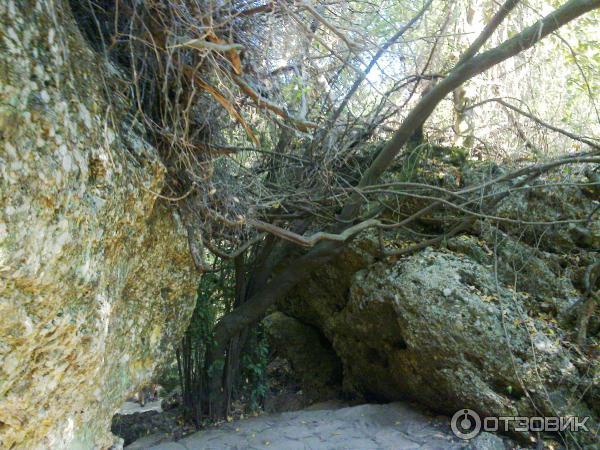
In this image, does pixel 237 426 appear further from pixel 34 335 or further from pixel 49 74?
pixel 49 74

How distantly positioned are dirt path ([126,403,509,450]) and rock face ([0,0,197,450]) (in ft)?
4.82

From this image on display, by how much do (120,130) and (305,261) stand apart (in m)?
2.60

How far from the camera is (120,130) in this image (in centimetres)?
310

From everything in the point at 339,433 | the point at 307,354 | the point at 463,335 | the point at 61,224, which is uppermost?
the point at 61,224

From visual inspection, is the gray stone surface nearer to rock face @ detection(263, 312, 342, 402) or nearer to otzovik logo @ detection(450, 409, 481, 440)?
otzovik logo @ detection(450, 409, 481, 440)

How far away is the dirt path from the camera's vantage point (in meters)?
4.29

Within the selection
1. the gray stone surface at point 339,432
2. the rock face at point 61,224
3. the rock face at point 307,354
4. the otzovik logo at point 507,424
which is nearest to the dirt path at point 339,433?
the gray stone surface at point 339,432

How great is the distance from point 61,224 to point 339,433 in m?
3.02

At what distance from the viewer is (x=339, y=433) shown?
4.54 m

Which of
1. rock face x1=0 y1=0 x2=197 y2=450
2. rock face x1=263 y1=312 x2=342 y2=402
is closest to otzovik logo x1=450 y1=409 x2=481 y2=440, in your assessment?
rock face x1=263 y1=312 x2=342 y2=402

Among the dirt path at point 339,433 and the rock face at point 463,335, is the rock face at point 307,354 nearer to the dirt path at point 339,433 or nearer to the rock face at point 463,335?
the rock face at point 463,335

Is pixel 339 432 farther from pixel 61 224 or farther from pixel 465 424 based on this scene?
pixel 61 224

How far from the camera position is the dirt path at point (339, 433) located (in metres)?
4.29

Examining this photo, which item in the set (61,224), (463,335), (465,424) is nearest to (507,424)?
(465,424)
